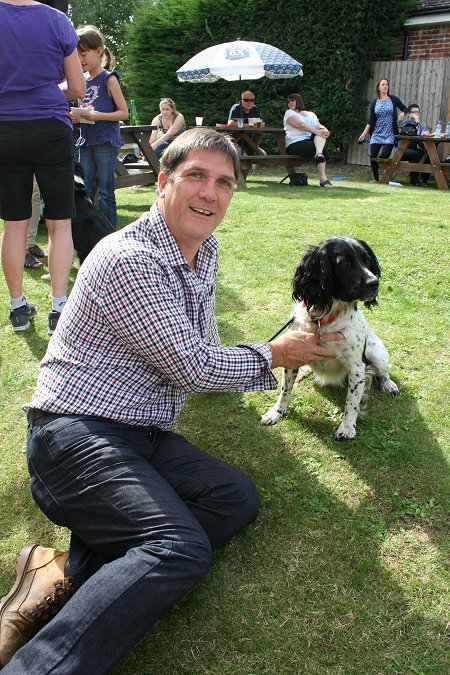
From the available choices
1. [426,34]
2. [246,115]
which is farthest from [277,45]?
[246,115]

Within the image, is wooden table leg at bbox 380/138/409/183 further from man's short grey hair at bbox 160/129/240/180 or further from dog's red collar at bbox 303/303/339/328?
man's short grey hair at bbox 160/129/240/180

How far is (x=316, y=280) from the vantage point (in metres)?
2.83

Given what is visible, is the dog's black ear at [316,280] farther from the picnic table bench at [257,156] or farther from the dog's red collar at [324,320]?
the picnic table bench at [257,156]

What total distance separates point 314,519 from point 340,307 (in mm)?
1098

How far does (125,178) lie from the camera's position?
7.82 meters

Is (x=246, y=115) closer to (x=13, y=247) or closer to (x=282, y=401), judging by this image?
(x=13, y=247)

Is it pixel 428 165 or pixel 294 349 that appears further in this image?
pixel 428 165

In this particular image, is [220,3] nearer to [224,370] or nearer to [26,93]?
[26,93]

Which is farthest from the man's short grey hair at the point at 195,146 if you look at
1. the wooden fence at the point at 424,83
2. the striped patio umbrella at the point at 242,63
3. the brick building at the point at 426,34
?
the brick building at the point at 426,34

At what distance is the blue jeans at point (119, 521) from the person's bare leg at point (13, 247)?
6.93ft

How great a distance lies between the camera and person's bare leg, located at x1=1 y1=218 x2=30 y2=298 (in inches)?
147

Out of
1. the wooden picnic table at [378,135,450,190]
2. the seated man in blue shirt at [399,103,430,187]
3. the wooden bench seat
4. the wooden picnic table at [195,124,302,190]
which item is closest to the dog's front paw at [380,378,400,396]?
the wooden picnic table at [195,124,302,190]

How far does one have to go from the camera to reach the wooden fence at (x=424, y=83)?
508 inches

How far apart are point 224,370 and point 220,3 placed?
16075mm
